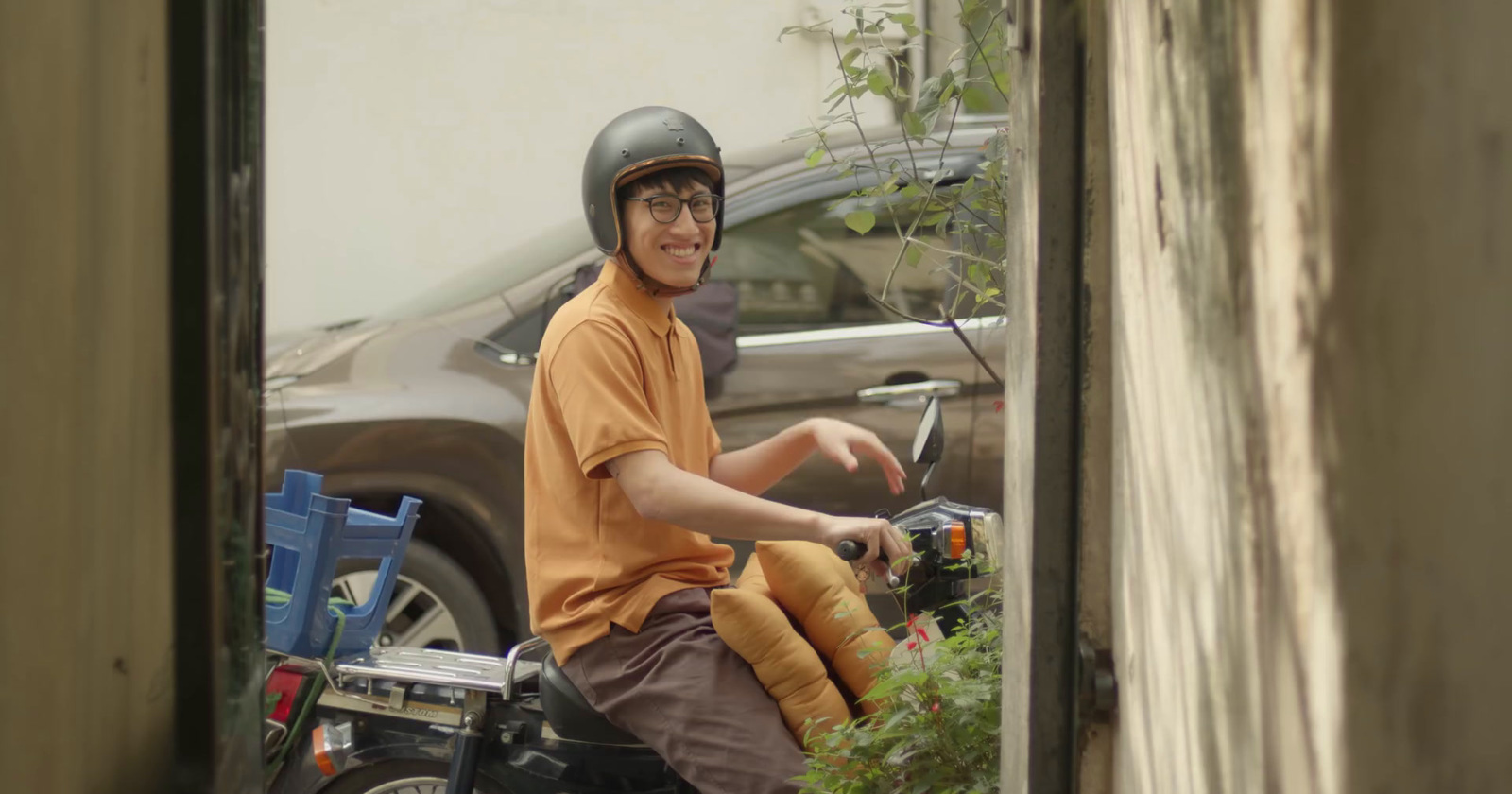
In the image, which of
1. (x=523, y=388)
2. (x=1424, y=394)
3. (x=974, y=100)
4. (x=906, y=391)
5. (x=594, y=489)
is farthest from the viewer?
(x=906, y=391)

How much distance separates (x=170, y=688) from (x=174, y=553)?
0.34 feet

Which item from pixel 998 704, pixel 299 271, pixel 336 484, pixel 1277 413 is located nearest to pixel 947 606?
pixel 998 704

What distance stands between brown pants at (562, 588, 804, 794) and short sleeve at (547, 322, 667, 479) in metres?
0.30

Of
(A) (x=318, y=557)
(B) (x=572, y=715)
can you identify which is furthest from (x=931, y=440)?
(A) (x=318, y=557)

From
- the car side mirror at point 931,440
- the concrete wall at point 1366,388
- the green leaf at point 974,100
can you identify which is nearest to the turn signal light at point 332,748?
the car side mirror at point 931,440

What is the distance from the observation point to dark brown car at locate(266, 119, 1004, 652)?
15.7 ft

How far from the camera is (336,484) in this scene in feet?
15.6

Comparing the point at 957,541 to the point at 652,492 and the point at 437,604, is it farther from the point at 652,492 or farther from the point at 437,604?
the point at 437,604

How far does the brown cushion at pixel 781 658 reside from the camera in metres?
2.45

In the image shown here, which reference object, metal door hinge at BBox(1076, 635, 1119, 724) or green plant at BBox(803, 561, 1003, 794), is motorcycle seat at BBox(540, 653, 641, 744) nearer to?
green plant at BBox(803, 561, 1003, 794)

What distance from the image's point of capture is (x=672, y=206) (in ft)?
9.01

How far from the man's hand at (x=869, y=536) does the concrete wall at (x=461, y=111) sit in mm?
5729

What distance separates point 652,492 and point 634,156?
2.17ft

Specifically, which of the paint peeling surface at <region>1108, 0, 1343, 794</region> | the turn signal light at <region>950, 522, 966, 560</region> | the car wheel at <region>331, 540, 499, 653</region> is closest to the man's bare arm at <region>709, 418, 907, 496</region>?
the turn signal light at <region>950, 522, 966, 560</region>
